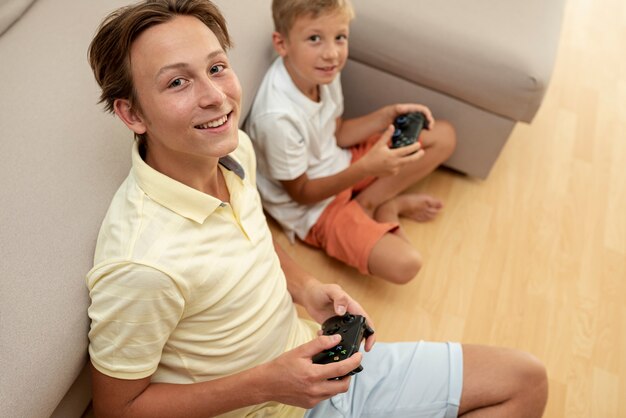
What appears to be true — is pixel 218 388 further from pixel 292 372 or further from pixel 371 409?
pixel 371 409

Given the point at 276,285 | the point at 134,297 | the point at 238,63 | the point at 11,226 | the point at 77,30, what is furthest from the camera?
the point at 238,63

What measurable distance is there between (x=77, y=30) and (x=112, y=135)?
0.29 m

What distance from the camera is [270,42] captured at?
1.42m

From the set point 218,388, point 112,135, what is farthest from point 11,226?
point 218,388

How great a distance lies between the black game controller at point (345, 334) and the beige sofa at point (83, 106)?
36 cm

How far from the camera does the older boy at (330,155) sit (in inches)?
51.9

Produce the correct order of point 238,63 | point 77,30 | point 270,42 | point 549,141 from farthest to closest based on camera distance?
point 549,141, point 270,42, point 238,63, point 77,30

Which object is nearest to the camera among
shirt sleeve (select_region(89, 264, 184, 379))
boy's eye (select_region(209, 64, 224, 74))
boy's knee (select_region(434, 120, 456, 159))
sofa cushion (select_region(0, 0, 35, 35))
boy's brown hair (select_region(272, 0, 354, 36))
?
shirt sleeve (select_region(89, 264, 184, 379))

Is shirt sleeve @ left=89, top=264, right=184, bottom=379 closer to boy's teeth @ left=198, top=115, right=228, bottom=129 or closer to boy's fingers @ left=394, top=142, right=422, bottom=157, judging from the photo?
boy's teeth @ left=198, top=115, right=228, bottom=129

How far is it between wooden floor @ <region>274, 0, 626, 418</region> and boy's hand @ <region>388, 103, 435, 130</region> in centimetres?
31

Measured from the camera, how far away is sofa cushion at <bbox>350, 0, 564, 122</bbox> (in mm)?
1484

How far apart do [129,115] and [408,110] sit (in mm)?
867

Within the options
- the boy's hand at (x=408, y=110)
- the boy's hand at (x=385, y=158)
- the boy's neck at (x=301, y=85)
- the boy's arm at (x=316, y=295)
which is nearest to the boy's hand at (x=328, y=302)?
the boy's arm at (x=316, y=295)

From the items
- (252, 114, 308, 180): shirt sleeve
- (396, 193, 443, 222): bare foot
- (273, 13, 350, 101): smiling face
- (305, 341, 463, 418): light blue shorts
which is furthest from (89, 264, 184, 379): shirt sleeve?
(396, 193, 443, 222): bare foot
